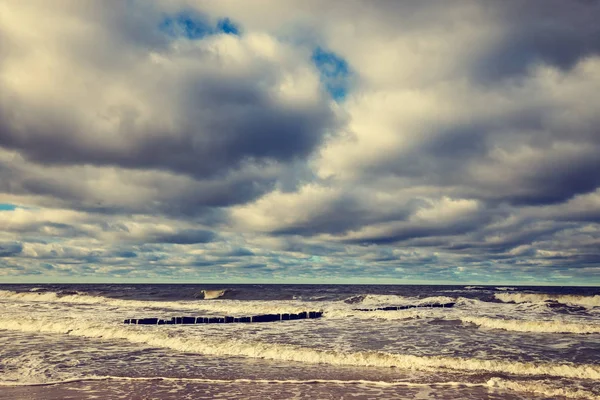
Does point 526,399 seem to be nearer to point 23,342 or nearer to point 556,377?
point 556,377

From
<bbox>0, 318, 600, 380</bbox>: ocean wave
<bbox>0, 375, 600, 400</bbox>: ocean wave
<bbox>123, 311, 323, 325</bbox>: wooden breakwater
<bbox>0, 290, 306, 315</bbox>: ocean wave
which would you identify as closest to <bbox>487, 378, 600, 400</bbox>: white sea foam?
<bbox>0, 375, 600, 400</bbox>: ocean wave

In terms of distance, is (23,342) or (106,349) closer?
(106,349)

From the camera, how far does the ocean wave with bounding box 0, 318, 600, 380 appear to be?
57.1 ft

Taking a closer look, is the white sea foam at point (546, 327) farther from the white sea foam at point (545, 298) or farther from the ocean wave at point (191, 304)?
the white sea foam at point (545, 298)

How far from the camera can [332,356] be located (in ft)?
64.0

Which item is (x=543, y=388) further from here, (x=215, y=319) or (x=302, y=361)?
(x=215, y=319)

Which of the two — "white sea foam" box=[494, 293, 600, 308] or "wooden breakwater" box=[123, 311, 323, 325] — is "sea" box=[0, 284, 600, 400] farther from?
"white sea foam" box=[494, 293, 600, 308]

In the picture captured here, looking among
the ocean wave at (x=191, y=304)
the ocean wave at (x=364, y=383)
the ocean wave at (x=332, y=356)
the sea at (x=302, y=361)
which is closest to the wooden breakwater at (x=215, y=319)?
the sea at (x=302, y=361)

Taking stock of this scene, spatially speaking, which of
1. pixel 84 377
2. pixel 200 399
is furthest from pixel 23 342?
pixel 200 399

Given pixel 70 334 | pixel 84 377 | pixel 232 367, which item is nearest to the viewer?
pixel 84 377

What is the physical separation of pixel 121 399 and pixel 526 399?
12.4m

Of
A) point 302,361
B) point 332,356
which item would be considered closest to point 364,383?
point 332,356

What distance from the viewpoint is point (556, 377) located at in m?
16.5

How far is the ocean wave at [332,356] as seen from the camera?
1739 cm
